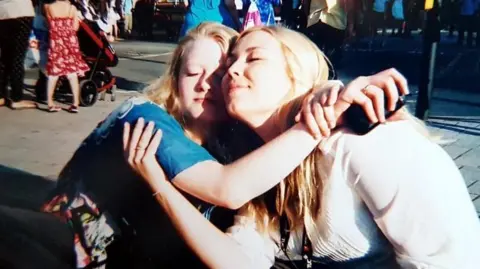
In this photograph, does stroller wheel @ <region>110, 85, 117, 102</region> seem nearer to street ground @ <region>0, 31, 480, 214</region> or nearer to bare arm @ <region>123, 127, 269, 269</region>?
street ground @ <region>0, 31, 480, 214</region>

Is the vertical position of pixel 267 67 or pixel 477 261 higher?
pixel 267 67

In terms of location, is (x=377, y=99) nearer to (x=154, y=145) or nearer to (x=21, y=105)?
(x=154, y=145)

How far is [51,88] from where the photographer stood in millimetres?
4941

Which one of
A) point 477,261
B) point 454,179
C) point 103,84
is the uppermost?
point 454,179

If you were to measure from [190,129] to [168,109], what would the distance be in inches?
2.5

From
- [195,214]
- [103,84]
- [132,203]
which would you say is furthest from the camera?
[103,84]

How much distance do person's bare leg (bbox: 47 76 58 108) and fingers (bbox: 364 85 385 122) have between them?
398 cm

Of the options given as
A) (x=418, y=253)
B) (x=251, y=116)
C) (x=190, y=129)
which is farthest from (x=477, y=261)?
(x=190, y=129)

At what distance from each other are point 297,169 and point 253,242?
0.18 metres

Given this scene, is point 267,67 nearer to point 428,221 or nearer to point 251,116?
point 251,116

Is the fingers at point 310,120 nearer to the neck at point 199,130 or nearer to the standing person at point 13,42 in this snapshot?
the neck at point 199,130

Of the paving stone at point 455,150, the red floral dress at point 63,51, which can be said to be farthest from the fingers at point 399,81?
the red floral dress at point 63,51

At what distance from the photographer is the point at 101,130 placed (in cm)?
136

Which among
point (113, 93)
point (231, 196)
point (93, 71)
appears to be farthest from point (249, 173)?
point (93, 71)
